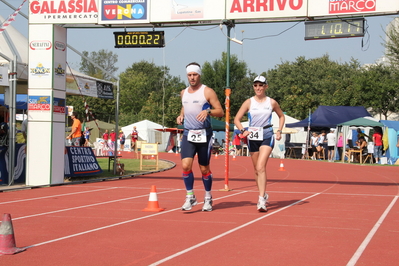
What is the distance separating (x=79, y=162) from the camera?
644 inches

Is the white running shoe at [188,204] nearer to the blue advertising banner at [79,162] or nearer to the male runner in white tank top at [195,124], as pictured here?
the male runner in white tank top at [195,124]

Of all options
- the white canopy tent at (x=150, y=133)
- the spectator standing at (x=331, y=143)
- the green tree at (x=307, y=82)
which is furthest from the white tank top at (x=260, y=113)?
the green tree at (x=307, y=82)

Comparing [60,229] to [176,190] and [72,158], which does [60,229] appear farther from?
[72,158]

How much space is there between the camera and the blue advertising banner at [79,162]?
1581 cm

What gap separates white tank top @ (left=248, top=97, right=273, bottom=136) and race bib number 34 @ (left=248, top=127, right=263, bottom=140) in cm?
12

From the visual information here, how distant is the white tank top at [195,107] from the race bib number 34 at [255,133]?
2.65 ft

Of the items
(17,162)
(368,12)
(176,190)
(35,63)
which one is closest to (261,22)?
(368,12)

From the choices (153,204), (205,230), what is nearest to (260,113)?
(153,204)

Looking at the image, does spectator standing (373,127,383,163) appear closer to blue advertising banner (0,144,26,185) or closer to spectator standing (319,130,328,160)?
spectator standing (319,130,328,160)

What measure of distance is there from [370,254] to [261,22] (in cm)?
907

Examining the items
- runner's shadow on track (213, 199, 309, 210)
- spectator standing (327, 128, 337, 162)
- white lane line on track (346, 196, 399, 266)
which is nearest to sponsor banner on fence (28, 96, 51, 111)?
runner's shadow on track (213, 199, 309, 210)

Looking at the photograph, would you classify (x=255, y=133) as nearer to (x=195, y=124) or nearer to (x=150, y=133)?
(x=195, y=124)

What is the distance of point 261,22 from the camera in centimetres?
1368

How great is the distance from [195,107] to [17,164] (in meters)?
7.95
